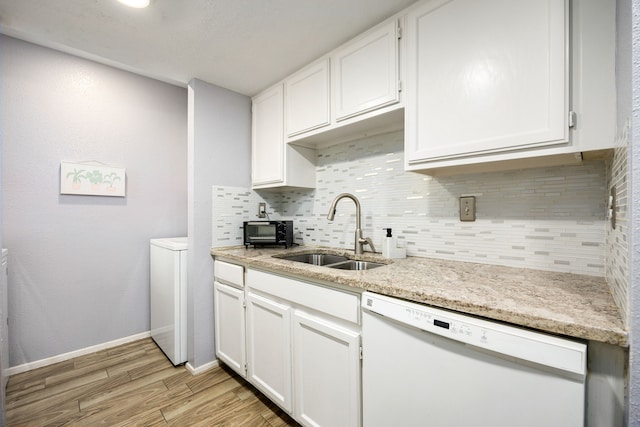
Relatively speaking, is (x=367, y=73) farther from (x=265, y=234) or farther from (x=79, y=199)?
(x=79, y=199)

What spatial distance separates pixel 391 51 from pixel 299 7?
489 millimetres

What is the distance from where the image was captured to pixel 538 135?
3.12ft

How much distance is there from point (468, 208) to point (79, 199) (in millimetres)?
2759

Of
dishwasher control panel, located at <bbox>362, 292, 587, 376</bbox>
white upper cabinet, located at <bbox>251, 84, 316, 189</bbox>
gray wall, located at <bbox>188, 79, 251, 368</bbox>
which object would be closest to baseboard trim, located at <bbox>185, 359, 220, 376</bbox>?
gray wall, located at <bbox>188, 79, 251, 368</bbox>

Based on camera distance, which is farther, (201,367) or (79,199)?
(79,199)

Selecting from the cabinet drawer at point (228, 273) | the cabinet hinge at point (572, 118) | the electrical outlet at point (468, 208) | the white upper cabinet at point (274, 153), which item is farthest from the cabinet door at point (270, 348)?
the cabinet hinge at point (572, 118)

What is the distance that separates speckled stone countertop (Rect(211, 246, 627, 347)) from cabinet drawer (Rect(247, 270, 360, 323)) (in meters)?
0.05

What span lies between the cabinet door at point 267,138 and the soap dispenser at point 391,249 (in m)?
0.91

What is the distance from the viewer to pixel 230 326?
6.12 feet

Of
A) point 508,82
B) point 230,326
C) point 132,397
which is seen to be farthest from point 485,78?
point 132,397

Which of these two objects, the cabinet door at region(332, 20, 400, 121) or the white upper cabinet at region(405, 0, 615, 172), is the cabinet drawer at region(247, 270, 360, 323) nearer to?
the white upper cabinet at region(405, 0, 615, 172)

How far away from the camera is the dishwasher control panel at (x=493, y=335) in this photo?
24.5 inches

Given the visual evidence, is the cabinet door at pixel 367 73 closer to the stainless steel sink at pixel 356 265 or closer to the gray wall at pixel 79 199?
the stainless steel sink at pixel 356 265

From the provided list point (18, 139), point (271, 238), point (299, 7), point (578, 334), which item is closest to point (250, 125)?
point (271, 238)
